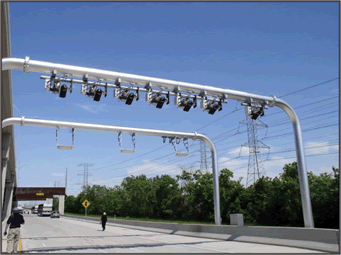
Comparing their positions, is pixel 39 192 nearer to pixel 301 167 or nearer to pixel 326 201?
pixel 326 201

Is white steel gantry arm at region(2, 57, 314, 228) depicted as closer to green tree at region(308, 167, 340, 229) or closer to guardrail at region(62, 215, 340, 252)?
guardrail at region(62, 215, 340, 252)

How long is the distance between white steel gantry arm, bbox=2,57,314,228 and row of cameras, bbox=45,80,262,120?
1.14 ft

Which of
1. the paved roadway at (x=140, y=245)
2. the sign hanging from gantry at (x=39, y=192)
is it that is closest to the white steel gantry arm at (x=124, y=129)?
the paved roadway at (x=140, y=245)

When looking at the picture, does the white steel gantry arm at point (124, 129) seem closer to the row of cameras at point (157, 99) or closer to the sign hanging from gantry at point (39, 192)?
the row of cameras at point (157, 99)

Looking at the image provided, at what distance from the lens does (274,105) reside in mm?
16328

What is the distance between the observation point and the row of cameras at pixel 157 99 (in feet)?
41.1

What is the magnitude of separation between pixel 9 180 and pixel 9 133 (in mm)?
24054

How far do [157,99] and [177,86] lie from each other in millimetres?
1089

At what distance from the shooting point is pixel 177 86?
47.0 feet

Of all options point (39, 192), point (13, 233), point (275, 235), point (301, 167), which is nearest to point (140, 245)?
point (13, 233)

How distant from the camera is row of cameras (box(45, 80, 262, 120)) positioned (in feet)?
41.1

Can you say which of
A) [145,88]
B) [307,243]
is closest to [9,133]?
[145,88]

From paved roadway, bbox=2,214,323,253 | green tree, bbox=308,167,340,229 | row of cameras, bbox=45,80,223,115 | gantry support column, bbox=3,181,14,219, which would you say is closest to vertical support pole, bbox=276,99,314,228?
paved roadway, bbox=2,214,323,253

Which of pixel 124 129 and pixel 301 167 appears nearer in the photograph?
pixel 301 167
